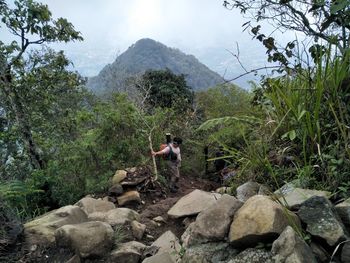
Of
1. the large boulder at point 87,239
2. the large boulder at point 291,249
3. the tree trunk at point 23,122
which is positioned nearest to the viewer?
the large boulder at point 291,249

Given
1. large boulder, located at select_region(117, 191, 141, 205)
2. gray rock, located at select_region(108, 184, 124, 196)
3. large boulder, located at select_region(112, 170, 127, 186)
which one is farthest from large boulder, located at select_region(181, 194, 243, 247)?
large boulder, located at select_region(112, 170, 127, 186)

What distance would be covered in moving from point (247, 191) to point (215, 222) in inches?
24.6

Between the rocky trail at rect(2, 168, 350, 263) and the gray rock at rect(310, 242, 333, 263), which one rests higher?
the rocky trail at rect(2, 168, 350, 263)

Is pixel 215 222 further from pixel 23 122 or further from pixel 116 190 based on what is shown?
pixel 23 122

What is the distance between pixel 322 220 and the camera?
2.36m

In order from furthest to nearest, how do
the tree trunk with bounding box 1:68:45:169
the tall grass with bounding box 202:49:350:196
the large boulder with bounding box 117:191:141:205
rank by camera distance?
the tree trunk with bounding box 1:68:45:169
the large boulder with bounding box 117:191:141:205
the tall grass with bounding box 202:49:350:196

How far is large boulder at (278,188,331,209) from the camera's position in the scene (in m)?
2.63

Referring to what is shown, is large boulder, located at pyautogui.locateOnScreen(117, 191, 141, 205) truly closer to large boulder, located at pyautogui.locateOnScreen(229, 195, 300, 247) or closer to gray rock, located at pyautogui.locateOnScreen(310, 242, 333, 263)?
large boulder, located at pyautogui.locateOnScreen(229, 195, 300, 247)

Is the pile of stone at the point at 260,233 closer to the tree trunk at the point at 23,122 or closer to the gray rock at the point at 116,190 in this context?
the gray rock at the point at 116,190

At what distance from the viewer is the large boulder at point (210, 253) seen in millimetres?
2568

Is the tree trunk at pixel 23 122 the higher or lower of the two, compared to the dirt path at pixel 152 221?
higher

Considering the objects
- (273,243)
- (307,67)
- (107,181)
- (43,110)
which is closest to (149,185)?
(107,181)

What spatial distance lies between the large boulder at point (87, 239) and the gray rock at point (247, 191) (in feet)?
4.66

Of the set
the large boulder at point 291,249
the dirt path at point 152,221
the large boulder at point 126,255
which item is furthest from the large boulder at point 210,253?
the dirt path at point 152,221
